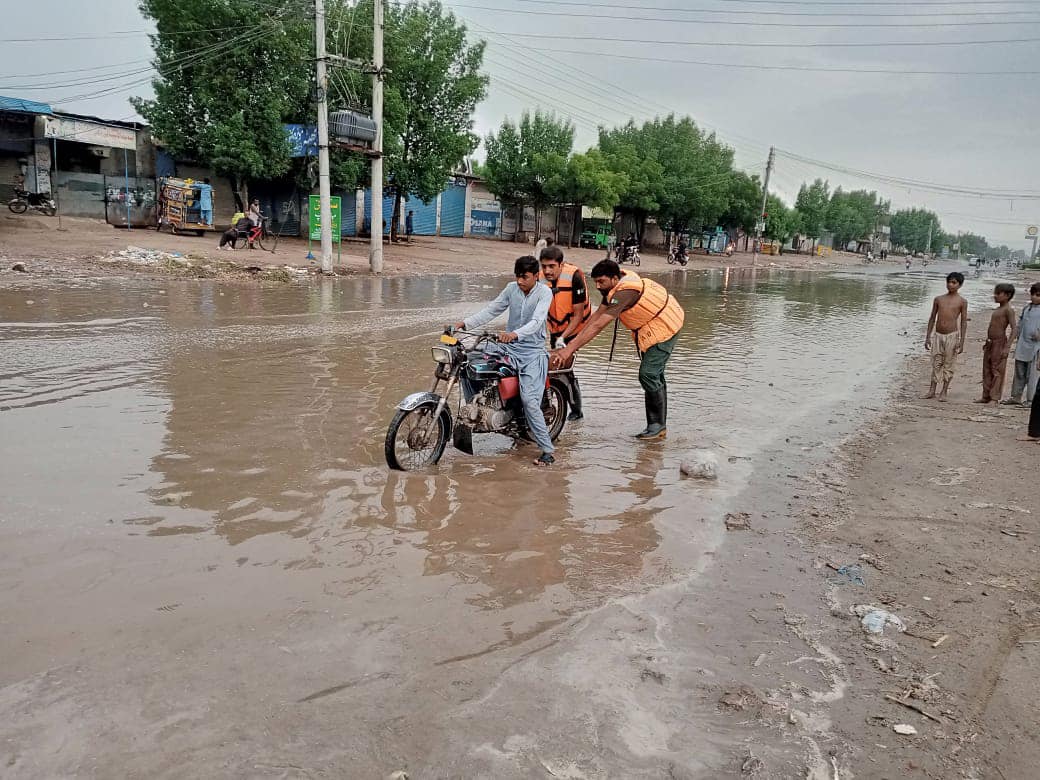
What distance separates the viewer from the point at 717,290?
94.2ft

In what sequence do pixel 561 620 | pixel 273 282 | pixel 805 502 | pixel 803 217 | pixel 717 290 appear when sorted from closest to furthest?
pixel 561 620
pixel 805 502
pixel 273 282
pixel 717 290
pixel 803 217

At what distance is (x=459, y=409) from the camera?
5.92m

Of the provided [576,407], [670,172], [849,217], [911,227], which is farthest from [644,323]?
[911,227]

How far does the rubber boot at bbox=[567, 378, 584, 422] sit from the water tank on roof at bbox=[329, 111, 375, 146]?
17.0 metres

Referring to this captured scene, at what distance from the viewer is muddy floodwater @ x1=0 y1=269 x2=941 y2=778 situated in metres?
2.68

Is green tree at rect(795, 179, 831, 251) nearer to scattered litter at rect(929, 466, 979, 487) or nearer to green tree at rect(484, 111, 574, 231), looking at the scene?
green tree at rect(484, 111, 574, 231)

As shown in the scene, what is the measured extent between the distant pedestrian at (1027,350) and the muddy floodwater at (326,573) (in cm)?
203

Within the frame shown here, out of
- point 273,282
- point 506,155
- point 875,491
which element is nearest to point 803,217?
point 506,155

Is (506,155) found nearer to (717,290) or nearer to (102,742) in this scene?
(717,290)

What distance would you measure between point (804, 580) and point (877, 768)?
168 centimetres

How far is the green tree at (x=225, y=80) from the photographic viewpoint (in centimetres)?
2569

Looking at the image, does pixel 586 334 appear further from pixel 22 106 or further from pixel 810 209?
Result: pixel 810 209

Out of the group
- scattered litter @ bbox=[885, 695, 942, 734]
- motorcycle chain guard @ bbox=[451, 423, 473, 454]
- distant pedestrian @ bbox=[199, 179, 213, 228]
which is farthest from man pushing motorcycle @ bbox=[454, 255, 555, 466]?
distant pedestrian @ bbox=[199, 179, 213, 228]

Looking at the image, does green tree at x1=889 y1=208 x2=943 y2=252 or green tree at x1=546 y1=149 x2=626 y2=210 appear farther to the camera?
green tree at x1=889 y1=208 x2=943 y2=252
